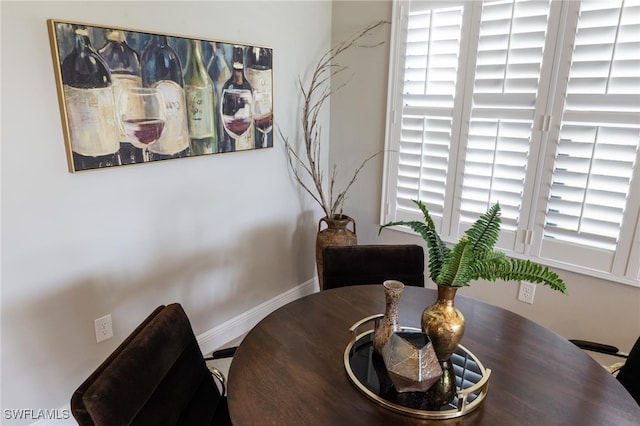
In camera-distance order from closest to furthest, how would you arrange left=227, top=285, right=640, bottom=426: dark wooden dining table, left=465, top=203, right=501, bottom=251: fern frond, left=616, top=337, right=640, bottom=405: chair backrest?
left=227, top=285, right=640, bottom=426: dark wooden dining table, left=465, top=203, right=501, bottom=251: fern frond, left=616, top=337, right=640, bottom=405: chair backrest

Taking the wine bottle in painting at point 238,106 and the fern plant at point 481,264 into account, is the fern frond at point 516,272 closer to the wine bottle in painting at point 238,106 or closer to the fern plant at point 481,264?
the fern plant at point 481,264

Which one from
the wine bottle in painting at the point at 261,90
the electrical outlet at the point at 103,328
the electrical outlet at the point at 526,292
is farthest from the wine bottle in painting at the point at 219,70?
the electrical outlet at the point at 526,292

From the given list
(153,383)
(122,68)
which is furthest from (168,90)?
(153,383)

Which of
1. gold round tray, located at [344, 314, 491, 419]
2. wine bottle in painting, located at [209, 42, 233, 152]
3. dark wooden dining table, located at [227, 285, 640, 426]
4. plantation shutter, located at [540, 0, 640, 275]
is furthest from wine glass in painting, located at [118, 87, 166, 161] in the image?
plantation shutter, located at [540, 0, 640, 275]

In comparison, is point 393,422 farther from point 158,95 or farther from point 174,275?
point 158,95

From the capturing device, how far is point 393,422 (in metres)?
0.95

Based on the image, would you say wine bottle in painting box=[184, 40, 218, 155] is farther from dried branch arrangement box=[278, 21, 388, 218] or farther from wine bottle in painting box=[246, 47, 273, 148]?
dried branch arrangement box=[278, 21, 388, 218]

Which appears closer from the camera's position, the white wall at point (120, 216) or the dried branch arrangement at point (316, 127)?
the white wall at point (120, 216)

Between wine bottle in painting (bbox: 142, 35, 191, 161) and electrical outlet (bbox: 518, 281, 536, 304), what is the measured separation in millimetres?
1984

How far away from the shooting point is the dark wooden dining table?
0.97 m

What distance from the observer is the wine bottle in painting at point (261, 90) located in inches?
84.7

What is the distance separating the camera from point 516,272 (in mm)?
988

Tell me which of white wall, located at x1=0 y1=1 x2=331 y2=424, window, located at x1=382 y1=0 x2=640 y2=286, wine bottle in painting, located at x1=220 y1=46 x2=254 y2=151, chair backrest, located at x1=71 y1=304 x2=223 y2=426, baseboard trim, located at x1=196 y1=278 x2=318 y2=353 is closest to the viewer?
chair backrest, located at x1=71 y1=304 x2=223 y2=426

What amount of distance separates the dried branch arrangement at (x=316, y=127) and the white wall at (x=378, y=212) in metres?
0.06
